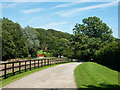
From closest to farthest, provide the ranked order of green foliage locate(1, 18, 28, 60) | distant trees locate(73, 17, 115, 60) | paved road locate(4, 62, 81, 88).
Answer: paved road locate(4, 62, 81, 88) < distant trees locate(73, 17, 115, 60) < green foliage locate(1, 18, 28, 60)

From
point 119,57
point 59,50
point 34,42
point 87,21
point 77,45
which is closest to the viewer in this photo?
point 119,57

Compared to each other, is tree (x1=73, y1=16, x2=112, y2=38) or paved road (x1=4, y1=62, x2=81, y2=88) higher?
tree (x1=73, y1=16, x2=112, y2=38)

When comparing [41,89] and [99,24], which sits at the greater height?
[99,24]

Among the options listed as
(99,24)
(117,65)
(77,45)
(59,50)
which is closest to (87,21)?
(99,24)

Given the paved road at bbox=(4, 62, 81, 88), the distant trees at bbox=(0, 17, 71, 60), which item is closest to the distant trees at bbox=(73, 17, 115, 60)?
the distant trees at bbox=(0, 17, 71, 60)

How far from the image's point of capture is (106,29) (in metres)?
47.8

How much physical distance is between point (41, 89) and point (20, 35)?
56.8 metres

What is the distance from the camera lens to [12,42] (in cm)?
5491

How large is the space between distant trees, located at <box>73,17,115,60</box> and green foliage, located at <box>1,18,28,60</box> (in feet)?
74.4

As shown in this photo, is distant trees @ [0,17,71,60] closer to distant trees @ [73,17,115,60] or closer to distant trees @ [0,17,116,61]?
distant trees @ [0,17,116,61]

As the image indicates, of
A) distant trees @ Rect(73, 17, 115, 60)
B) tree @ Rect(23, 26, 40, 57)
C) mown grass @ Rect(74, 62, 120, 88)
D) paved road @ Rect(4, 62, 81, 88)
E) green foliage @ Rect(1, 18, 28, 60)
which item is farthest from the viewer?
tree @ Rect(23, 26, 40, 57)

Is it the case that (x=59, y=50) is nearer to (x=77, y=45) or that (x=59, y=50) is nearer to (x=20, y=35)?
(x=20, y=35)

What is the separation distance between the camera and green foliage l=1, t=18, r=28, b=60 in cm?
5275

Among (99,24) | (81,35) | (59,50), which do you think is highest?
(99,24)
